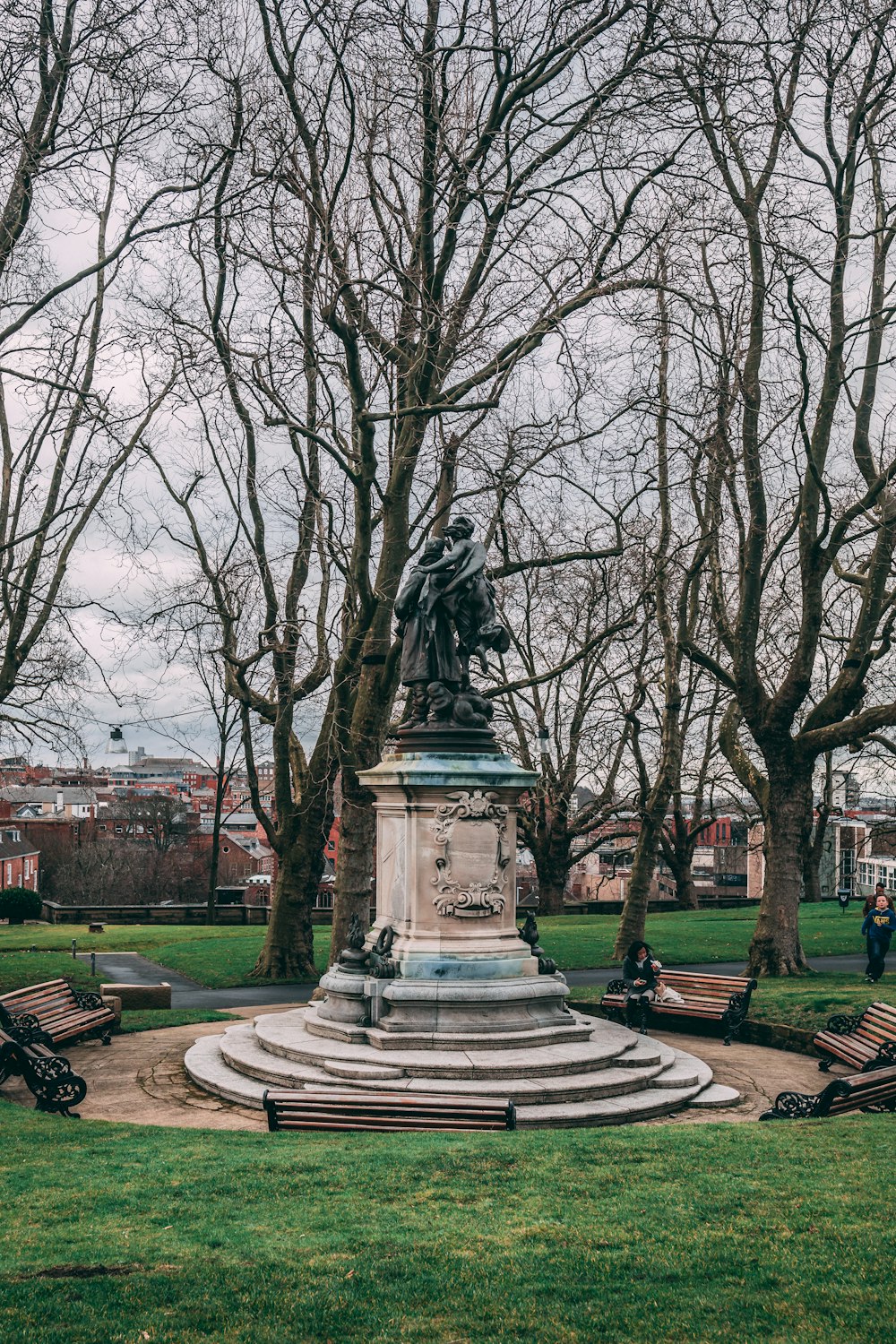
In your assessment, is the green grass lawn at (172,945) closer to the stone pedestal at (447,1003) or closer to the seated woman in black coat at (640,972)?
the seated woman in black coat at (640,972)

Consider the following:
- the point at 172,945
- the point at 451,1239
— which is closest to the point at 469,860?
the point at 451,1239

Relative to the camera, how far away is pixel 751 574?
1988 centimetres

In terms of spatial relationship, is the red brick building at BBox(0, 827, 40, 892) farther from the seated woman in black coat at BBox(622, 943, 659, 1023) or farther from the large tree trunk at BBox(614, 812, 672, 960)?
the seated woman in black coat at BBox(622, 943, 659, 1023)

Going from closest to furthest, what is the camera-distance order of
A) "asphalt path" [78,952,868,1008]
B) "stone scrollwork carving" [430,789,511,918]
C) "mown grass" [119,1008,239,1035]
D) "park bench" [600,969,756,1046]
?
1. "stone scrollwork carving" [430,789,511,918]
2. "park bench" [600,969,756,1046]
3. "mown grass" [119,1008,239,1035]
4. "asphalt path" [78,952,868,1008]

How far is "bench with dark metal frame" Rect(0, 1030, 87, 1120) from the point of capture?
34.8ft

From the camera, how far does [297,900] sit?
21.5 meters

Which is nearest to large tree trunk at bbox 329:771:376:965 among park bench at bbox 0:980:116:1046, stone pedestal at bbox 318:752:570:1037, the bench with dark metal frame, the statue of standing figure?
park bench at bbox 0:980:116:1046

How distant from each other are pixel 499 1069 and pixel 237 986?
35.6 feet

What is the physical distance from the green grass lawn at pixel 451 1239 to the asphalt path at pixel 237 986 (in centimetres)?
1004

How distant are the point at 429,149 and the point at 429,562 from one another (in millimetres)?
5914

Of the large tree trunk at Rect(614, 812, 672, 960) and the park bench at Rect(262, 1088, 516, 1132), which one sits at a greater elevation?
the large tree trunk at Rect(614, 812, 672, 960)

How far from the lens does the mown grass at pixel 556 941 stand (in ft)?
78.8

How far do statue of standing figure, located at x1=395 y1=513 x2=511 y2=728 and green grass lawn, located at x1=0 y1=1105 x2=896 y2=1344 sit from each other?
5.36 m

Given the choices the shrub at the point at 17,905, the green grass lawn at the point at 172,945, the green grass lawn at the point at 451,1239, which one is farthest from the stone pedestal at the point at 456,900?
the shrub at the point at 17,905
